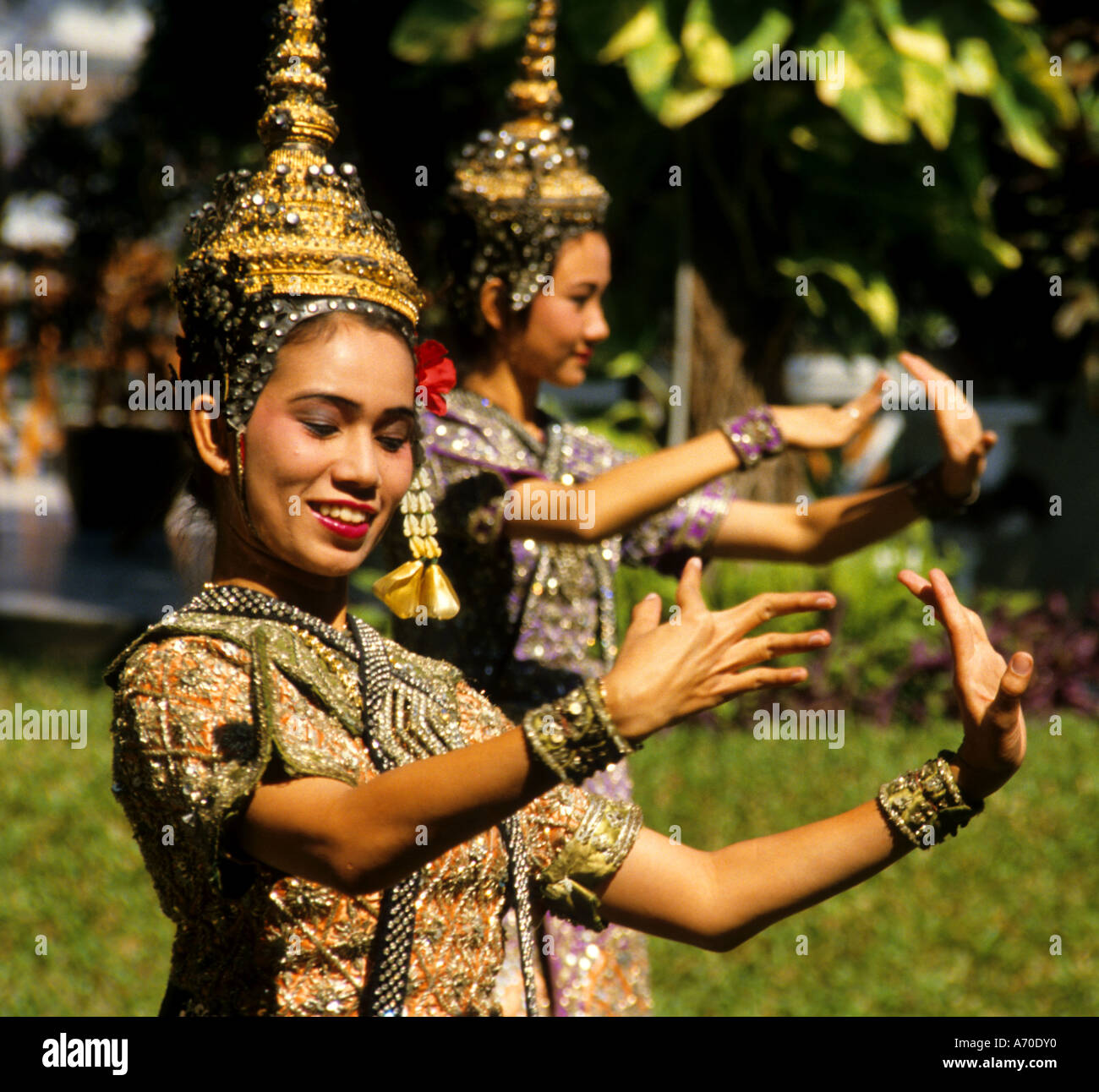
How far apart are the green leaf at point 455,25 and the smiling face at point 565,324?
390 cm

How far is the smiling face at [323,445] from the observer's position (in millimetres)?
1929

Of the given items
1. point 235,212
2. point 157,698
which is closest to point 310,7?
point 235,212

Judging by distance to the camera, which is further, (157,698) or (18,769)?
(18,769)

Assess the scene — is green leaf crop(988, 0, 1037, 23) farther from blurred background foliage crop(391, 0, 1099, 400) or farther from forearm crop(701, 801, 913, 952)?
forearm crop(701, 801, 913, 952)

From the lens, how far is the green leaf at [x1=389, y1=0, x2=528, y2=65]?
6.73m

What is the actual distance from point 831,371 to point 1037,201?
6473 millimetres

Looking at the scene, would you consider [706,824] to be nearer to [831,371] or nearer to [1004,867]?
[1004,867]

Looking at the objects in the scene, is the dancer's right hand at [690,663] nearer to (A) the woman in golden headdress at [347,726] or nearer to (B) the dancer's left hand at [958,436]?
(A) the woman in golden headdress at [347,726]

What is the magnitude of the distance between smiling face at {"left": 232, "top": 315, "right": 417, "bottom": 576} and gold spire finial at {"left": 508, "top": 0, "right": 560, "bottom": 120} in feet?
4.93

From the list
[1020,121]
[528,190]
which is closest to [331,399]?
[528,190]

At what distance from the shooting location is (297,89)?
206cm

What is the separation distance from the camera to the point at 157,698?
1.82 meters

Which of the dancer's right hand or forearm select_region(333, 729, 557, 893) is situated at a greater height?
the dancer's right hand

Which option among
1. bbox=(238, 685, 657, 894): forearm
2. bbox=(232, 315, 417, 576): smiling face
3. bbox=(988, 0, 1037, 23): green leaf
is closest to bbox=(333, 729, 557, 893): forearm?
bbox=(238, 685, 657, 894): forearm
